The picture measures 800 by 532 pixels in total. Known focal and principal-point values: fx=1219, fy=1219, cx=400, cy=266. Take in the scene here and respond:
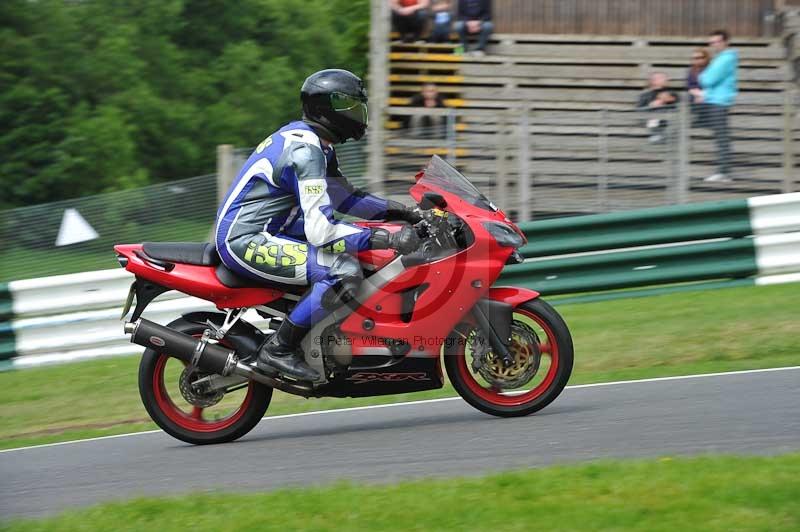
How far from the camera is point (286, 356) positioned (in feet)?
22.3

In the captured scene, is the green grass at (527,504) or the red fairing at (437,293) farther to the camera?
the red fairing at (437,293)

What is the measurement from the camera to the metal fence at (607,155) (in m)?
12.1

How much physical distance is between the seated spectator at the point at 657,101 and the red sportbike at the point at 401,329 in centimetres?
573

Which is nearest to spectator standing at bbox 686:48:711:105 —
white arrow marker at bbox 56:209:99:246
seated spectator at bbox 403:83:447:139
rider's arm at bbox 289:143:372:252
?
seated spectator at bbox 403:83:447:139

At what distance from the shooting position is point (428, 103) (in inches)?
558

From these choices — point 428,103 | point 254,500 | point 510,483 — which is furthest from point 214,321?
point 428,103

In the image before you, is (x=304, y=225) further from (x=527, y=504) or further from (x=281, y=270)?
(x=527, y=504)

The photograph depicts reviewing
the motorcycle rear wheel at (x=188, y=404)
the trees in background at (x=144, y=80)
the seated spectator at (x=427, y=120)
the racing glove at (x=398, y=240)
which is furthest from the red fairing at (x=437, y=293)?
the trees in background at (x=144, y=80)

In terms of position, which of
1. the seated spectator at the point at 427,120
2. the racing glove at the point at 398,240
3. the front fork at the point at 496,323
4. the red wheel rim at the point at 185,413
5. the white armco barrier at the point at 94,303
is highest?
the racing glove at the point at 398,240

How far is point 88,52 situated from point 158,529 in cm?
2555

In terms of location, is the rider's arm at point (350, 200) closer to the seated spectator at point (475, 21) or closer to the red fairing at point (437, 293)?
the red fairing at point (437, 293)

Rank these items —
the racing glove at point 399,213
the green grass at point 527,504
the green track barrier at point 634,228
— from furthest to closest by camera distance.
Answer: the green track barrier at point 634,228
the racing glove at point 399,213
the green grass at point 527,504

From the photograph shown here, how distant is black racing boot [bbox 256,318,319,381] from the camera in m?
6.75

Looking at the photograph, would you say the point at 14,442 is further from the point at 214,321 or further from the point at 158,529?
the point at 158,529
